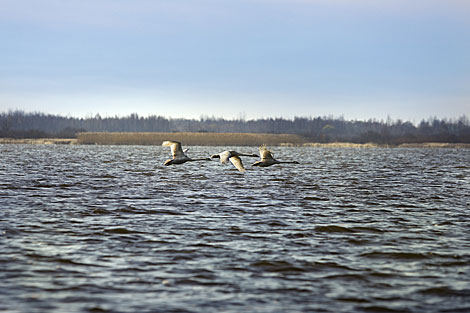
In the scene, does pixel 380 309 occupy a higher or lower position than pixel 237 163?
lower

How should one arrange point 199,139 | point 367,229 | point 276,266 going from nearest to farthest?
point 276,266 → point 367,229 → point 199,139

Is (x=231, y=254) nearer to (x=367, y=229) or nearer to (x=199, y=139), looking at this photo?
(x=367, y=229)

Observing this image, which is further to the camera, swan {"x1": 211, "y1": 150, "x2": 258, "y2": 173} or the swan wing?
swan {"x1": 211, "y1": 150, "x2": 258, "y2": 173}

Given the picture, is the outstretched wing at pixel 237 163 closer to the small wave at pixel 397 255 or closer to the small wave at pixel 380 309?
the small wave at pixel 397 255

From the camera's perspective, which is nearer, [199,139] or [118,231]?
[118,231]

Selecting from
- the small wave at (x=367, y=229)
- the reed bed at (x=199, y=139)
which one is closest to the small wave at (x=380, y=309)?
the small wave at (x=367, y=229)

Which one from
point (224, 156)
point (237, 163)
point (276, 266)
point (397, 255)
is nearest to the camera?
point (276, 266)

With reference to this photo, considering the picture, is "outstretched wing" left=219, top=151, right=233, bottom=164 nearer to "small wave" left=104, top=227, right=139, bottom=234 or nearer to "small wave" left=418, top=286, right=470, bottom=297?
"small wave" left=104, top=227, right=139, bottom=234

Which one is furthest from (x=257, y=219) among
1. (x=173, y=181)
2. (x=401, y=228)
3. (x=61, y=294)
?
(x=173, y=181)

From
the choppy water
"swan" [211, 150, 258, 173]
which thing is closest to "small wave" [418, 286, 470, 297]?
the choppy water

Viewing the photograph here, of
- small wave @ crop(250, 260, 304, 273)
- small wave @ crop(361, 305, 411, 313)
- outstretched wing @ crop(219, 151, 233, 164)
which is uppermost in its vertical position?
outstretched wing @ crop(219, 151, 233, 164)

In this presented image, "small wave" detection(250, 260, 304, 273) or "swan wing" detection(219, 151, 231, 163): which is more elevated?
"swan wing" detection(219, 151, 231, 163)

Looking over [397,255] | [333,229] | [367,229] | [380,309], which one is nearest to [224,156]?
[333,229]

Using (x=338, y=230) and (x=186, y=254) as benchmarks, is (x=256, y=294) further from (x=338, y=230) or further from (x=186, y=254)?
(x=338, y=230)
